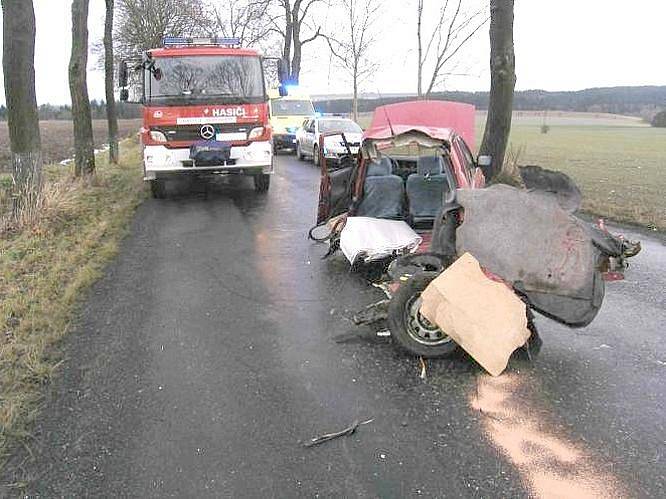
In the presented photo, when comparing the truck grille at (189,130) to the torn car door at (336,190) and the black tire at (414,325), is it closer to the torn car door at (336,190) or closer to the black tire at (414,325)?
the torn car door at (336,190)

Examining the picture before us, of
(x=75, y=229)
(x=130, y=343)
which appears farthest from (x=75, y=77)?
(x=130, y=343)

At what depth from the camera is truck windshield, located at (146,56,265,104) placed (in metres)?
11.4

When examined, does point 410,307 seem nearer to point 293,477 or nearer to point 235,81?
point 293,477

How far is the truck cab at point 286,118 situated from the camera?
24.7 meters

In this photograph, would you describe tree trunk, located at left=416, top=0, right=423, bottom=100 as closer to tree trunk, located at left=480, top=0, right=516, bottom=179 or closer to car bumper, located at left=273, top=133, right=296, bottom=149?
car bumper, located at left=273, top=133, right=296, bottom=149

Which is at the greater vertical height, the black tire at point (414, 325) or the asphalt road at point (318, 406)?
the black tire at point (414, 325)

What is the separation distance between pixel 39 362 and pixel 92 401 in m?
0.77

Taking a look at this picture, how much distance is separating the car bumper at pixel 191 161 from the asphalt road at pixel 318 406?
5612 mm

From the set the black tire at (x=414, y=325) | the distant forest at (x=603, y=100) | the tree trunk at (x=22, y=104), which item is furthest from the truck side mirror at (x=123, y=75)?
the distant forest at (x=603, y=100)

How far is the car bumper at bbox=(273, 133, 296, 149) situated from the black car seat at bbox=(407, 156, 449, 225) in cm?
1822

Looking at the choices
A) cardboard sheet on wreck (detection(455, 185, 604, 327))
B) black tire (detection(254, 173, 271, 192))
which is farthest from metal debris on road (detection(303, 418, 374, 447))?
black tire (detection(254, 173, 271, 192))

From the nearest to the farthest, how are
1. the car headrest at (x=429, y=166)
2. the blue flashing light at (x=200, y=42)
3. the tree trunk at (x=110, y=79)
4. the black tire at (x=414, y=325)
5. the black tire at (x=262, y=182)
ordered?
the black tire at (x=414, y=325)
the car headrest at (x=429, y=166)
the blue flashing light at (x=200, y=42)
the black tire at (x=262, y=182)
the tree trunk at (x=110, y=79)

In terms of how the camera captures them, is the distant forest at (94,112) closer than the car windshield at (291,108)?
No

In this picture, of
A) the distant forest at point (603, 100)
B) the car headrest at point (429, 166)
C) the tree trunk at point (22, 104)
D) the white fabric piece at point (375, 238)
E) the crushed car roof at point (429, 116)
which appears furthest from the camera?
the distant forest at point (603, 100)
